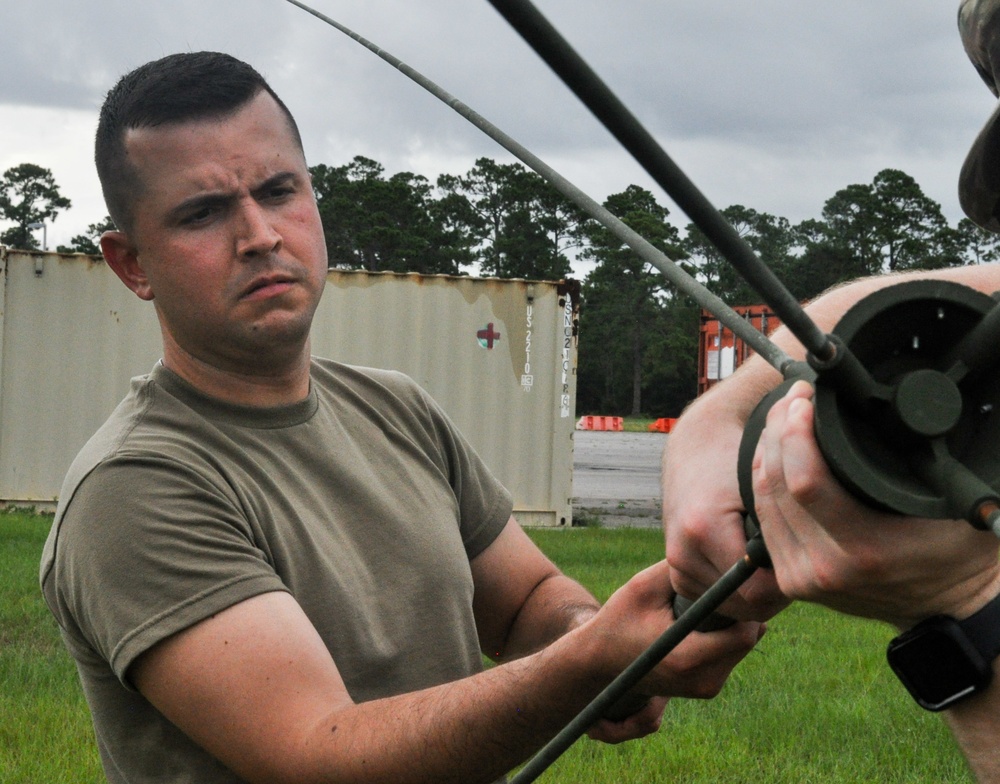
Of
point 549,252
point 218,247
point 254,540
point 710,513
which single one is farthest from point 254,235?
point 549,252

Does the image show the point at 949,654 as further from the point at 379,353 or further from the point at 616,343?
the point at 616,343

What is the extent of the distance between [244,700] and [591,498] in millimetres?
15619

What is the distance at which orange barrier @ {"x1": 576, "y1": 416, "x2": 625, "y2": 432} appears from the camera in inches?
1845

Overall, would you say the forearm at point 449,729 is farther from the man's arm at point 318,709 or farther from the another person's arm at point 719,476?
the another person's arm at point 719,476

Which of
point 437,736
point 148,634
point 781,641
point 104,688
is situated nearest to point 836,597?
point 437,736

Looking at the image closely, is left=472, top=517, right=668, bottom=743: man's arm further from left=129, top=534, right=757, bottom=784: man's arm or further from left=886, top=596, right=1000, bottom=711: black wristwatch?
left=886, top=596, right=1000, bottom=711: black wristwatch

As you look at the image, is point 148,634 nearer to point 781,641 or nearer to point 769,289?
point 769,289

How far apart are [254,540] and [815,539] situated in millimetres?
1301

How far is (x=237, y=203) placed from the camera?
227cm

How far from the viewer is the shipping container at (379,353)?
38.5 ft

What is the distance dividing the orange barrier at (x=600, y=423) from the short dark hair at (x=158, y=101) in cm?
4440

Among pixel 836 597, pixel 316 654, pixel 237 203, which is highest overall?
pixel 237 203

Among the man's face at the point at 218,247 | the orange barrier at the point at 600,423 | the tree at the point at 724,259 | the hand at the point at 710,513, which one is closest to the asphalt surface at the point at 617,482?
the tree at the point at 724,259

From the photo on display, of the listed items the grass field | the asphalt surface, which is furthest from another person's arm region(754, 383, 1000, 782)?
the asphalt surface
